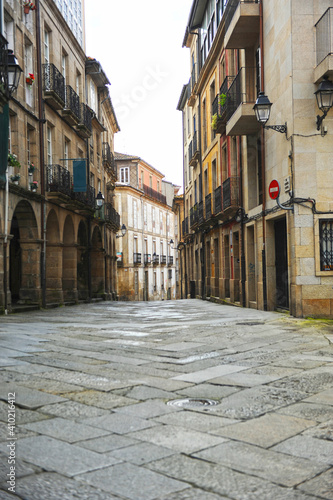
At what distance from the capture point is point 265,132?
567 inches

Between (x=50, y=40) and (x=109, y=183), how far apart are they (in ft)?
50.7

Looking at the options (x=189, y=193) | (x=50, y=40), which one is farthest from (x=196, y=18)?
(x=189, y=193)

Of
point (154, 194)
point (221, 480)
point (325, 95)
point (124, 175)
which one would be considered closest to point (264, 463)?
point (221, 480)

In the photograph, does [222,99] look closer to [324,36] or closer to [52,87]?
[52,87]

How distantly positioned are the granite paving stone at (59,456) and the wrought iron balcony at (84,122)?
847 inches

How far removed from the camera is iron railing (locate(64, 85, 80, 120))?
867 inches

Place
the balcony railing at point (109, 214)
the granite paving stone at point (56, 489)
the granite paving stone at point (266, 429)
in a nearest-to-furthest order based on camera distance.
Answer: the granite paving stone at point (56, 489) < the granite paving stone at point (266, 429) < the balcony railing at point (109, 214)

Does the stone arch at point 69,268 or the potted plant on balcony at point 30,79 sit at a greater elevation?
the potted plant on balcony at point 30,79

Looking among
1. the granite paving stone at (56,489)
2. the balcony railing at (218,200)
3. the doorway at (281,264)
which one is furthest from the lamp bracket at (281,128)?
the granite paving stone at (56,489)

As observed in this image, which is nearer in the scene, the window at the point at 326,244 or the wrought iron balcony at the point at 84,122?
the window at the point at 326,244

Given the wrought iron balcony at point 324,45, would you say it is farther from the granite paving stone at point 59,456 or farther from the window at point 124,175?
the window at point 124,175

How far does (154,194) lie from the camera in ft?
190

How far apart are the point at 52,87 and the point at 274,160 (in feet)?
31.5

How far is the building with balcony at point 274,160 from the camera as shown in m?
11.6
